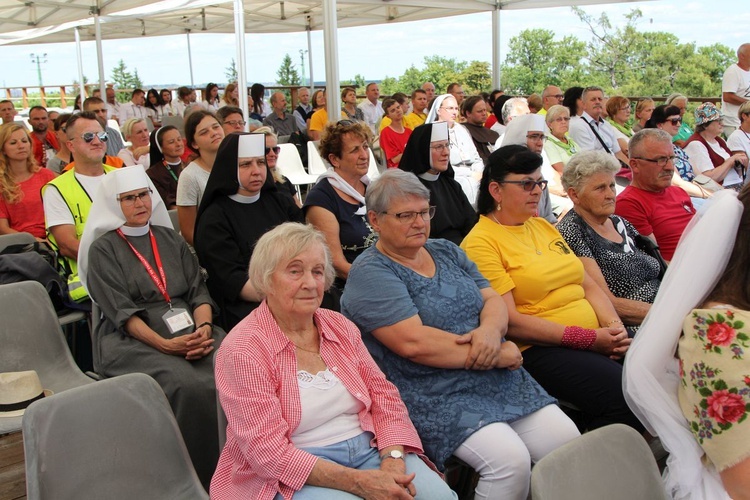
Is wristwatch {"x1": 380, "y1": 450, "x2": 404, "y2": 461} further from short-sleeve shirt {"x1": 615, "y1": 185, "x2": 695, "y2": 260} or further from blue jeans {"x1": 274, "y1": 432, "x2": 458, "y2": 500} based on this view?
short-sleeve shirt {"x1": 615, "y1": 185, "x2": 695, "y2": 260}

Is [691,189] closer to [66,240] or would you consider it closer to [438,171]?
[438,171]

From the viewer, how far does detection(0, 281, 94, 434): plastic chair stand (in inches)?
117

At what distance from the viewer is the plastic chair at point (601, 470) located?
1.61 metres

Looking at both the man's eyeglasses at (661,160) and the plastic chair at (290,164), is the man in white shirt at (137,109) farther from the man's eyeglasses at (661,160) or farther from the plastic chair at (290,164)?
the man's eyeglasses at (661,160)

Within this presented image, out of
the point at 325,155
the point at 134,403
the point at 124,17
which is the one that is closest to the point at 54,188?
the point at 325,155

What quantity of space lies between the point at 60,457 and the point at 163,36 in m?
12.8

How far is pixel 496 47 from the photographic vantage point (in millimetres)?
10203

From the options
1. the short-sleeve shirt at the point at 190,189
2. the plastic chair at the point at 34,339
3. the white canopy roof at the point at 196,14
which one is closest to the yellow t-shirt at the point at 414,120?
the white canopy roof at the point at 196,14

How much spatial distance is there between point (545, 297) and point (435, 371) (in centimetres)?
72

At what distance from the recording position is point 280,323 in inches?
85.5

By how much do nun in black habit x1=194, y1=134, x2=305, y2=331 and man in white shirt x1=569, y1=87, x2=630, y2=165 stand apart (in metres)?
4.09

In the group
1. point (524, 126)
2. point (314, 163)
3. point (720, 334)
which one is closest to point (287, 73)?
point (314, 163)

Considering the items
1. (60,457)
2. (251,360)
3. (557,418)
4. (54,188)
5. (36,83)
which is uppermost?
(36,83)

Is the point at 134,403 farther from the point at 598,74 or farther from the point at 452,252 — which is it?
the point at 598,74
